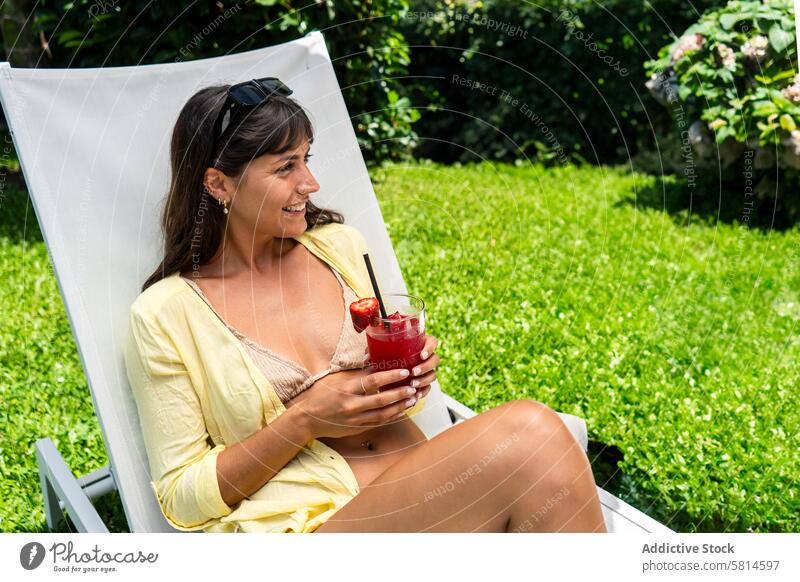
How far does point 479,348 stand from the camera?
10.5 feet

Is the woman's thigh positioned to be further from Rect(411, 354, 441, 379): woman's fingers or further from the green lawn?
the green lawn

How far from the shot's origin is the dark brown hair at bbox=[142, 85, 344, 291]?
1838mm

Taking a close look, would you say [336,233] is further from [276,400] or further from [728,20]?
[728,20]

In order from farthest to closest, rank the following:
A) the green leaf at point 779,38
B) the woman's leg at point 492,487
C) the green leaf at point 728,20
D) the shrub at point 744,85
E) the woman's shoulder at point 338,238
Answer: the green leaf at point 728,20, the shrub at point 744,85, the green leaf at point 779,38, the woman's shoulder at point 338,238, the woman's leg at point 492,487

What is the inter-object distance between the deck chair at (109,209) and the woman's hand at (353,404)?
0.47 meters

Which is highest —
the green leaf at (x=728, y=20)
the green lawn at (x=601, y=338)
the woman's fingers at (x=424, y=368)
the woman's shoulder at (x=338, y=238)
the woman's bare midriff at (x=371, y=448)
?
the green leaf at (x=728, y=20)

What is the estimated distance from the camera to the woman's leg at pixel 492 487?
64.9 inches

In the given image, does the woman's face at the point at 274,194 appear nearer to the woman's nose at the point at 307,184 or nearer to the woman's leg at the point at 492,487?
the woman's nose at the point at 307,184

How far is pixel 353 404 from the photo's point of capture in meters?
1.74

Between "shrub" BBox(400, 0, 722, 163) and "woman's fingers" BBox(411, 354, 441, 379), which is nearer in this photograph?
"woman's fingers" BBox(411, 354, 441, 379)

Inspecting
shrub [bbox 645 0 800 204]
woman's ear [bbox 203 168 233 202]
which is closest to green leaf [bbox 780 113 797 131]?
shrub [bbox 645 0 800 204]

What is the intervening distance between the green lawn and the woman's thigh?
39.8 inches

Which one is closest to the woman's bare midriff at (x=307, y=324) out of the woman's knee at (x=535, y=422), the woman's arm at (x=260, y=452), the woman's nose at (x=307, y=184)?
the woman's arm at (x=260, y=452)
